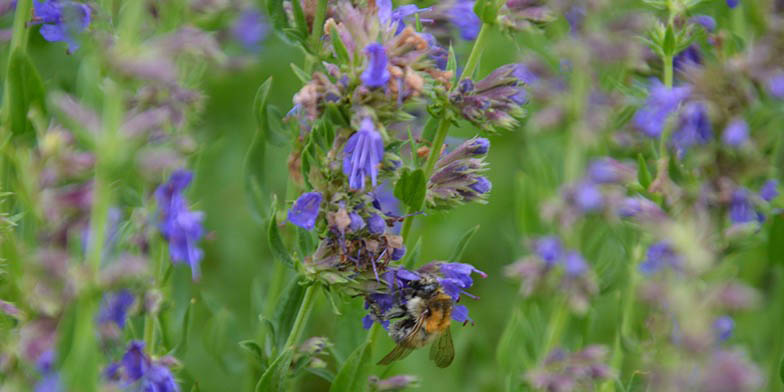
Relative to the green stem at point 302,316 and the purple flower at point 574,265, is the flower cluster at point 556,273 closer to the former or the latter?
the purple flower at point 574,265

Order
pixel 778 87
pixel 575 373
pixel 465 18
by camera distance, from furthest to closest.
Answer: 1. pixel 465 18
2. pixel 778 87
3. pixel 575 373

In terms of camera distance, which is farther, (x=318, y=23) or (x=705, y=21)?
(x=705, y=21)

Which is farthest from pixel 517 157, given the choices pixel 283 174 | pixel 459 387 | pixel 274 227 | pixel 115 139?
pixel 115 139

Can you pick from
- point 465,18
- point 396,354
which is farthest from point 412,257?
point 465,18

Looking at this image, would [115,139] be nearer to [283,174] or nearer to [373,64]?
[373,64]

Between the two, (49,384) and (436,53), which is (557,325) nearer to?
(436,53)

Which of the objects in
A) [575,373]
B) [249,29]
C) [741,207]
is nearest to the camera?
[741,207]
